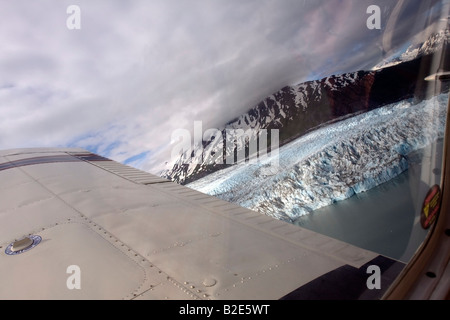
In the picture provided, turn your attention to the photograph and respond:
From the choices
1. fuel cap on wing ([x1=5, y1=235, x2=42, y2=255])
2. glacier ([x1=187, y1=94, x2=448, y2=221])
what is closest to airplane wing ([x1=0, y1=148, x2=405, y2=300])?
fuel cap on wing ([x1=5, y1=235, x2=42, y2=255])

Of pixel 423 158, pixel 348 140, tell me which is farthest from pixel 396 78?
pixel 423 158

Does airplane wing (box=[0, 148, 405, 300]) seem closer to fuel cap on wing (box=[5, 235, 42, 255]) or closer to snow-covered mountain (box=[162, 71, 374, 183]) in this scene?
fuel cap on wing (box=[5, 235, 42, 255])

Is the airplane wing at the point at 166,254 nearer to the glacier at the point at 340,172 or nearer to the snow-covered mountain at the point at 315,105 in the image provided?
the glacier at the point at 340,172

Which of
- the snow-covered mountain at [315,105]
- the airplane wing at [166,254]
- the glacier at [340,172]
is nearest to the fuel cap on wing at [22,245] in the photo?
the airplane wing at [166,254]

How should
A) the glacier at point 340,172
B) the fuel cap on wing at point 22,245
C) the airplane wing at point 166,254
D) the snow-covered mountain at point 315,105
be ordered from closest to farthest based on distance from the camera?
1. the airplane wing at point 166,254
2. the fuel cap on wing at point 22,245
3. the glacier at point 340,172
4. the snow-covered mountain at point 315,105

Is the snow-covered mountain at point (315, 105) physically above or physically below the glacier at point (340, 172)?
above

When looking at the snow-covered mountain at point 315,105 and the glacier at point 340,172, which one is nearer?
the glacier at point 340,172
